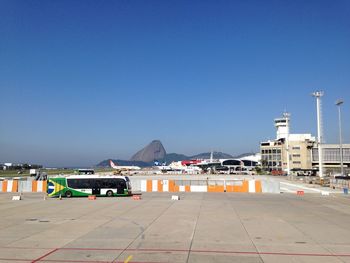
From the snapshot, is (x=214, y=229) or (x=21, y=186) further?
(x=21, y=186)

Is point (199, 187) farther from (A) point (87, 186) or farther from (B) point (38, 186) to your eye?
(B) point (38, 186)

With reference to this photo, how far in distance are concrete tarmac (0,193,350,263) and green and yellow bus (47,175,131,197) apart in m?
14.6

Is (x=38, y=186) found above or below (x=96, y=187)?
below

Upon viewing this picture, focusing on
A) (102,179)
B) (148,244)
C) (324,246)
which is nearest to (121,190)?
(102,179)

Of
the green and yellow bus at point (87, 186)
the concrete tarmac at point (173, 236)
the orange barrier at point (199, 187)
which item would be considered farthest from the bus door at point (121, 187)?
the concrete tarmac at point (173, 236)

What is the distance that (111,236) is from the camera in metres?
18.2

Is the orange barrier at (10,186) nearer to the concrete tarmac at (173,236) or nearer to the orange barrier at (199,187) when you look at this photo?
the orange barrier at (199,187)

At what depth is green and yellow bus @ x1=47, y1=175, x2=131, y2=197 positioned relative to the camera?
43188 millimetres

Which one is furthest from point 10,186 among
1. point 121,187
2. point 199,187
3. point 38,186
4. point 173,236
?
point 173,236

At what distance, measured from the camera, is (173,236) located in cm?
1831

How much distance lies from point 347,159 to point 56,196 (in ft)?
626

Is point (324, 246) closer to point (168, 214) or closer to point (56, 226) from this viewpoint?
point (168, 214)

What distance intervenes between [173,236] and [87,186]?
2805 centimetres

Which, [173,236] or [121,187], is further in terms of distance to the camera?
[121,187]
